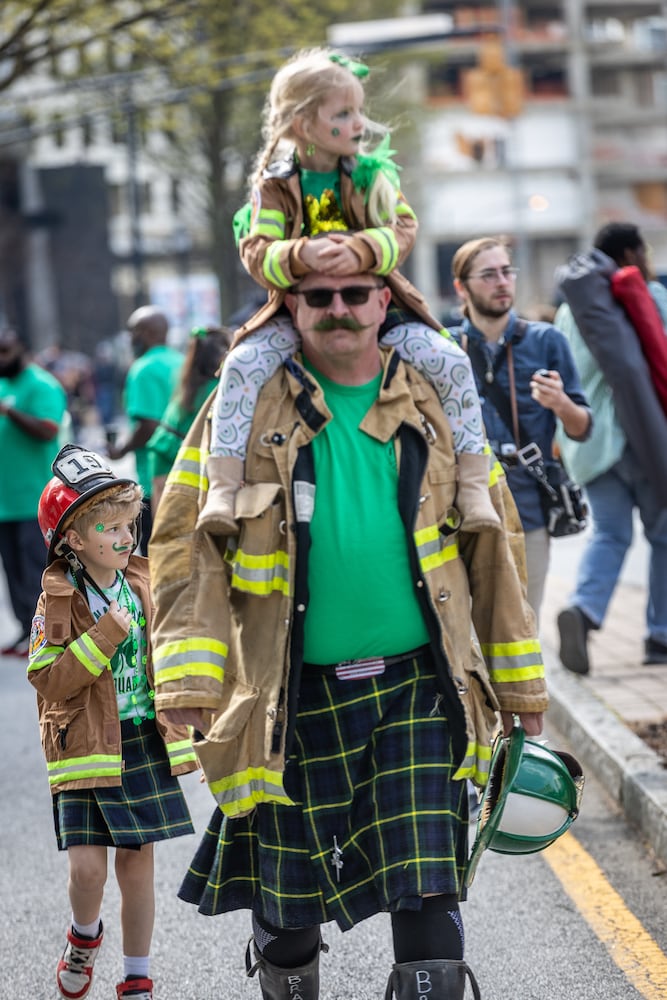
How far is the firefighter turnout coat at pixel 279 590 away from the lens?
328 cm

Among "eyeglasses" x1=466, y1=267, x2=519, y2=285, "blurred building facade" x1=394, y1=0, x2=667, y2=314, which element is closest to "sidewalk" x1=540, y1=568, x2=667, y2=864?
"eyeglasses" x1=466, y1=267, x2=519, y2=285

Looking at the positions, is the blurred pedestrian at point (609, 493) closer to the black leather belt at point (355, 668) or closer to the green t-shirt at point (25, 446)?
the green t-shirt at point (25, 446)

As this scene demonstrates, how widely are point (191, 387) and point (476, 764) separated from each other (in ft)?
14.9

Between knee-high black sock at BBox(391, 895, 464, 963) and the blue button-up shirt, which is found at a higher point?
the blue button-up shirt

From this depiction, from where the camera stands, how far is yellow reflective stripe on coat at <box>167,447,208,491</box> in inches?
134

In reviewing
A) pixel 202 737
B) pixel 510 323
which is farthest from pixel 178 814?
pixel 510 323

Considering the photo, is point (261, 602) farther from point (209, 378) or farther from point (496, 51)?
point (496, 51)

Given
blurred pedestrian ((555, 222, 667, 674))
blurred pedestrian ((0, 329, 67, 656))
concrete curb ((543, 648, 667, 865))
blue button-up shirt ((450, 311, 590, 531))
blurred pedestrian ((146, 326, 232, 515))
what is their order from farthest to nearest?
1. blurred pedestrian ((0, 329, 67, 656))
2. blurred pedestrian ((146, 326, 232, 515))
3. blurred pedestrian ((555, 222, 667, 674))
4. blue button-up shirt ((450, 311, 590, 531))
5. concrete curb ((543, 648, 667, 865))

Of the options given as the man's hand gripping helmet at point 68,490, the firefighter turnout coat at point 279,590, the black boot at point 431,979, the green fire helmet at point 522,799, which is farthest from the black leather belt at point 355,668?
the man's hand gripping helmet at point 68,490

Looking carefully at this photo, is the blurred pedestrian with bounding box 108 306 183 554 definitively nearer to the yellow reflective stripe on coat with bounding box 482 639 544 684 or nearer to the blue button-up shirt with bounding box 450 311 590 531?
the blue button-up shirt with bounding box 450 311 590 531

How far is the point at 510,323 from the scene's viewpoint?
6.04 m

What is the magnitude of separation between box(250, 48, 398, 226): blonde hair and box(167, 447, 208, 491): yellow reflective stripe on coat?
0.60m

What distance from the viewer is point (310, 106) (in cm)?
346

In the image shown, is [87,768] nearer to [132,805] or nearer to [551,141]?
[132,805]
